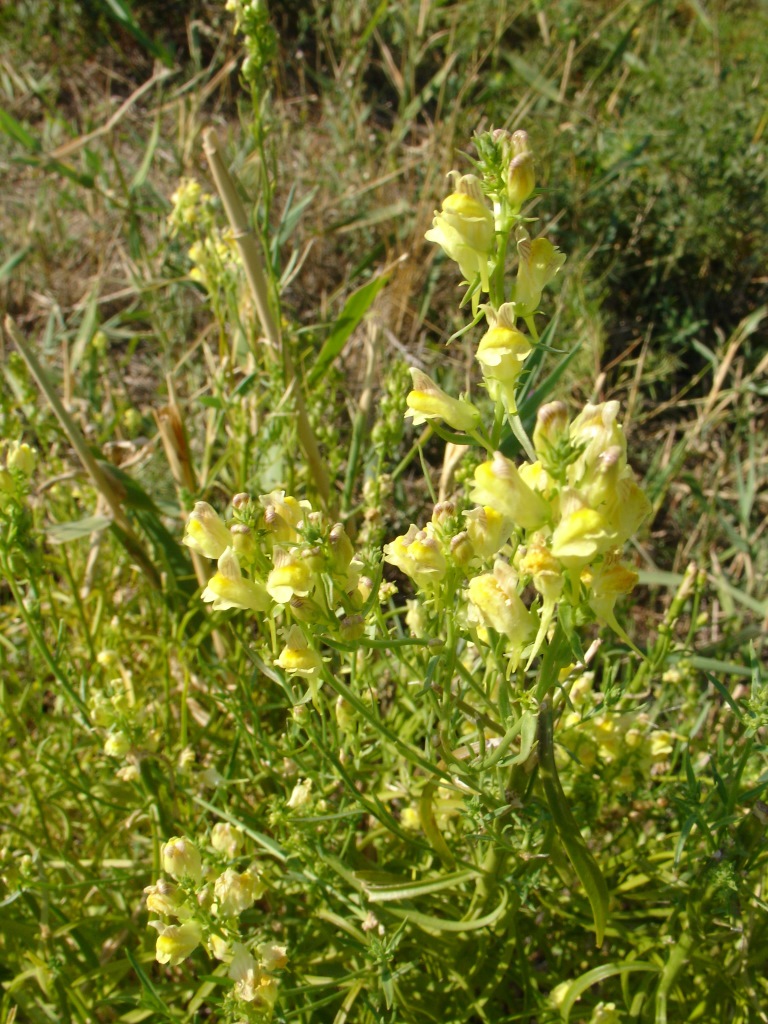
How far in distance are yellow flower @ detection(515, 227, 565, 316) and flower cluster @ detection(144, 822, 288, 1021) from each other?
728 mm

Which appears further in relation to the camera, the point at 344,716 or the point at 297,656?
the point at 344,716

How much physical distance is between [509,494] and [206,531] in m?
0.33

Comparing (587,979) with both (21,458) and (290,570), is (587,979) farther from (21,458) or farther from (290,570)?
(21,458)

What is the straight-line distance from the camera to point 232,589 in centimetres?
88

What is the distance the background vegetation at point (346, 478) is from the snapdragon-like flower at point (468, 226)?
0.86 ft

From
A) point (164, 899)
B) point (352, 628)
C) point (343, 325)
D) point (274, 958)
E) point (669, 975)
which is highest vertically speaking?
point (352, 628)

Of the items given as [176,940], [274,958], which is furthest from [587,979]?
[176,940]

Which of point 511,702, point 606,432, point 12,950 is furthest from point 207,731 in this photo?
point 606,432

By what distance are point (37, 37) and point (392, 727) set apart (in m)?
3.60

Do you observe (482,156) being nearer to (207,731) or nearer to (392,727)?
(392,727)

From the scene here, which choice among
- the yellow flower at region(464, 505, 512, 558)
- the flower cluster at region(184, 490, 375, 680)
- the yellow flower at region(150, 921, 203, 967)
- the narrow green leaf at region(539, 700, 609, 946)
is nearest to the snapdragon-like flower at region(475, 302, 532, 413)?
the yellow flower at region(464, 505, 512, 558)

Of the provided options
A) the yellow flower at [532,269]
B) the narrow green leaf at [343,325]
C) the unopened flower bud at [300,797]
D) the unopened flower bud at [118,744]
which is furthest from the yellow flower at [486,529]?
the narrow green leaf at [343,325]

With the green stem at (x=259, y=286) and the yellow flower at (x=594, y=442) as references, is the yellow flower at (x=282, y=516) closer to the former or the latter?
the yellow flower at (x=594, y=442)

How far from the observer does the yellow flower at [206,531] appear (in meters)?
0.91
